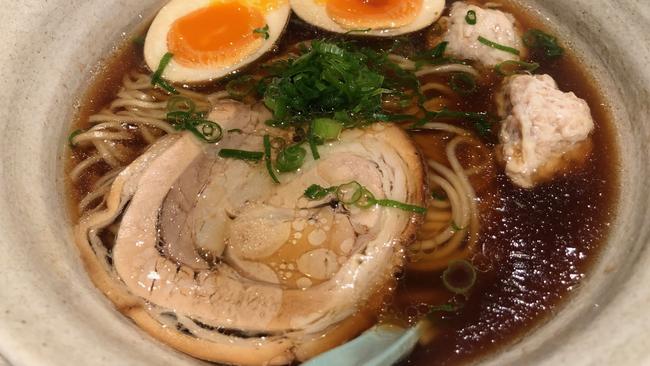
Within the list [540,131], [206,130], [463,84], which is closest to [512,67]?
[463,84]

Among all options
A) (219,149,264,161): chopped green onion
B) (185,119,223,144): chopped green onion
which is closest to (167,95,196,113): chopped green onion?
(185,119,223,144): chopped green onion

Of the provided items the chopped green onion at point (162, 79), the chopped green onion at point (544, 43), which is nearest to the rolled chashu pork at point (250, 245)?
the chopped green onion at point (162, 79)

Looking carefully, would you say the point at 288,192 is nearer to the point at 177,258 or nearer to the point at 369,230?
the point at 369,230

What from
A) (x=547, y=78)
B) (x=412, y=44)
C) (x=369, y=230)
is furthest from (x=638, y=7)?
(x=369, y=230)

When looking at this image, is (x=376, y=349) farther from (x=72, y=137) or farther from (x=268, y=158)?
(x=72, y=137)

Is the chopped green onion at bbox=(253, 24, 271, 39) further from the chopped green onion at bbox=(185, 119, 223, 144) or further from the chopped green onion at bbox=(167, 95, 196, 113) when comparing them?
the chopped green onion at bbox=(185, 119, 223, 144)

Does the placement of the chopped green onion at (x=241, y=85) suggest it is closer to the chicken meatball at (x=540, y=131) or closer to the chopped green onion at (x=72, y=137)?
the chopped green onion at (x=72, y=137)

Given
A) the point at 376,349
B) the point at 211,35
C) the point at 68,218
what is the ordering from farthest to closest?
1. the point at 211,35
2. the point at 68,218
3. the point at 376,349
